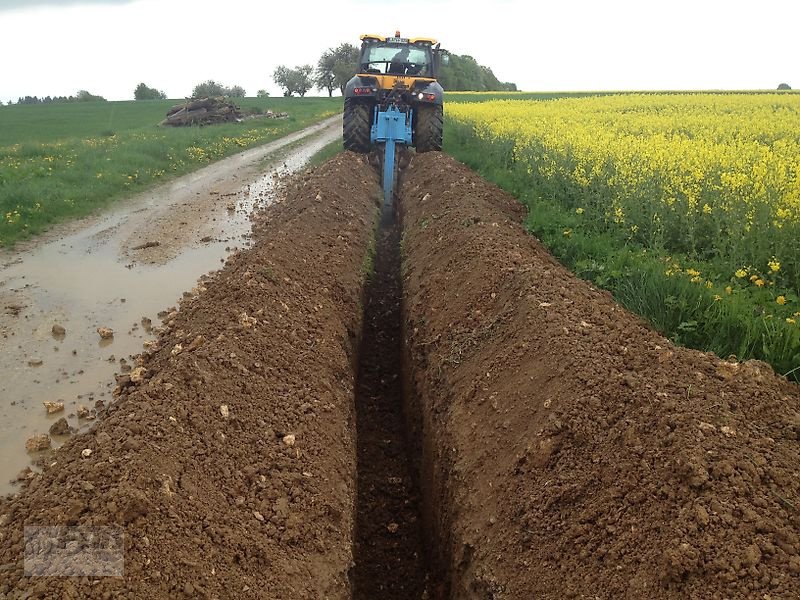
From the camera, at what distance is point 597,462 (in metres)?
3.32

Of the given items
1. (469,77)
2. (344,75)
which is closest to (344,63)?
(344,75)

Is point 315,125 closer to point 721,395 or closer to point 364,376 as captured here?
point 364,376

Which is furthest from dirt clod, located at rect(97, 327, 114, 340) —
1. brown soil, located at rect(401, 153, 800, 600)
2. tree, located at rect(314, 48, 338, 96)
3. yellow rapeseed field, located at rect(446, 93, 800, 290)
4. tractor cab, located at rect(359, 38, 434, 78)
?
tree, located at rect(314, 48, 338, 96)

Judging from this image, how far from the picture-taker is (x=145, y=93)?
228ft

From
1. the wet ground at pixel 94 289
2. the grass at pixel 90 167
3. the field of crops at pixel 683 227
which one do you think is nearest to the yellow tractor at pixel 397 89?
the field of crops at pixel 683 227

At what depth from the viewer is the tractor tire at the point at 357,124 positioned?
12.1 meters

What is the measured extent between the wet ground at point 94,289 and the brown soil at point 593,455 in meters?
2.91

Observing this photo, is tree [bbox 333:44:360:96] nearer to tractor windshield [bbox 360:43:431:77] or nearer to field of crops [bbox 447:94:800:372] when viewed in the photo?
tractor windshield [bbox 360:43:431:77]

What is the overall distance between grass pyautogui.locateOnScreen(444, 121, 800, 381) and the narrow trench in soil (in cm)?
210

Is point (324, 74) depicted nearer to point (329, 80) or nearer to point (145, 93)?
point (329, 80)

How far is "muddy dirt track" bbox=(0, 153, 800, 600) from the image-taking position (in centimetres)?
277

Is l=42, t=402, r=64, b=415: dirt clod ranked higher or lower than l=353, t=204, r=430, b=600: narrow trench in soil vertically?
higher

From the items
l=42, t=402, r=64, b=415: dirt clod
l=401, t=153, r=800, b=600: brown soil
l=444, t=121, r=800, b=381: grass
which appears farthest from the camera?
l=42, t=402, r=64, b=415: dirt clod

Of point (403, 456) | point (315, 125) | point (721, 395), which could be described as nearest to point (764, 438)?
point (721, 395)
